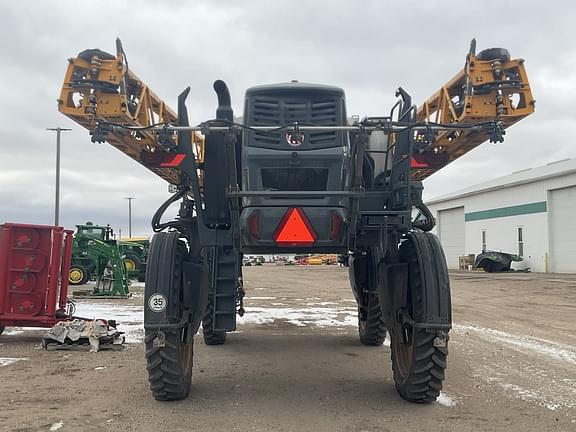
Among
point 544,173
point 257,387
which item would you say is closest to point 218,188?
point 257,387

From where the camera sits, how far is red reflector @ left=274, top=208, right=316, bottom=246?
5.26 metres

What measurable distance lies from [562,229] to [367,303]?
27.5 metres

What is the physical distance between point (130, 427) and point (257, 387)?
70.0 inches

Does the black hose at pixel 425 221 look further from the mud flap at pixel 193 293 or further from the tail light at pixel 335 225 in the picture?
the mud flap at pixel 193 293

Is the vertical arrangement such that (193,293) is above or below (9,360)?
above

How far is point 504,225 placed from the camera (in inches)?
1517

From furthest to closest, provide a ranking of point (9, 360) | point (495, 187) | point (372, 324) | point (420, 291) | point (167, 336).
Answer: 1. point (495, 187)
2. point (372, 324)
3. point (9, 360)
4. point (420, 291)
5. point (167, 336)

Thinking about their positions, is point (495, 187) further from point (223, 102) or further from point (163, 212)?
point (223, 102)

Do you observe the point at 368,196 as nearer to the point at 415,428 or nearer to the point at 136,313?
the point at 415,428

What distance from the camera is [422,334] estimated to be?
540 centimetres

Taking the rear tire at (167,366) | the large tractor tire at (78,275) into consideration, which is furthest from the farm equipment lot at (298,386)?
the large tractor tire at (78,275)

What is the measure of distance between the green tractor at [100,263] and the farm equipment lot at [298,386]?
754 centimetres

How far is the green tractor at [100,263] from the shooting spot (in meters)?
19.1

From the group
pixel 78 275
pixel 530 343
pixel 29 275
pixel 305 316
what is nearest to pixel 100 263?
pixel 78 275
